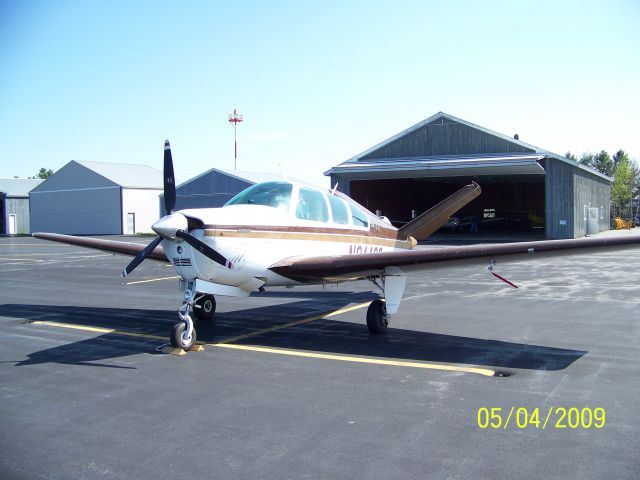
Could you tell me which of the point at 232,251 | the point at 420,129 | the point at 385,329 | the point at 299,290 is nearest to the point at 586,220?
the point at 420,129

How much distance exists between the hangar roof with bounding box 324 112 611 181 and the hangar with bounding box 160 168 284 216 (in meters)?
16.4

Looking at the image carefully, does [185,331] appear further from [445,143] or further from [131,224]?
[131,224]

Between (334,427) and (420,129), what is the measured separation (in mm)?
34529

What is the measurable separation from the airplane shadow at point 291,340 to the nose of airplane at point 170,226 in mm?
1907

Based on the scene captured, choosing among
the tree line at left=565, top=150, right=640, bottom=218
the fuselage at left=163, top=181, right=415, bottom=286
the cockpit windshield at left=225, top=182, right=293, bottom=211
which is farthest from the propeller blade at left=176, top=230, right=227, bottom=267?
the tree line at left=565, top=150, right=640, bottom=218

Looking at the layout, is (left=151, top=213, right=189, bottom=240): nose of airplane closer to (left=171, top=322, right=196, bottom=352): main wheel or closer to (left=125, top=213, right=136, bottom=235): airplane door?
(left=171, top=322, right=196, bottom=352): main wheel

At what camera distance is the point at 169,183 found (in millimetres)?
8148

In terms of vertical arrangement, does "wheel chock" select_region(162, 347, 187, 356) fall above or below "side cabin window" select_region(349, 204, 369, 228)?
below

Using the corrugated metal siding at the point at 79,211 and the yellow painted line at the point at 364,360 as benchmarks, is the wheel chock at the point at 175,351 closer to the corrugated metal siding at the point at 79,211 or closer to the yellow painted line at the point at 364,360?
the yellow painted line at the point at 364,360

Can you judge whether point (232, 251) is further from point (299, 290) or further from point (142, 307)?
point (299, 290)

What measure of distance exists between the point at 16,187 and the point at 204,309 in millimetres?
76488

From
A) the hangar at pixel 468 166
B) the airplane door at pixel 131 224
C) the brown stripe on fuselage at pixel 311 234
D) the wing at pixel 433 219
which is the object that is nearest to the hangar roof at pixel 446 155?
the hangar at pixel 468 166

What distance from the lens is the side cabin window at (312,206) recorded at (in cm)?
909

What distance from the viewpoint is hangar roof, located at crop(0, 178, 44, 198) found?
238 feet
